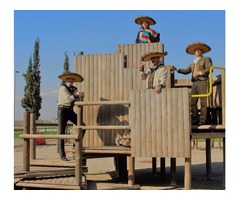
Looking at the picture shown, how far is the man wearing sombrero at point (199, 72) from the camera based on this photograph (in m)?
9.34

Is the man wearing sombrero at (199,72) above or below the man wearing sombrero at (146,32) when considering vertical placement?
below

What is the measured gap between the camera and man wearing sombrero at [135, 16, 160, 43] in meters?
10.3

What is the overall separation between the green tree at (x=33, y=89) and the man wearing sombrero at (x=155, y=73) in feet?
113

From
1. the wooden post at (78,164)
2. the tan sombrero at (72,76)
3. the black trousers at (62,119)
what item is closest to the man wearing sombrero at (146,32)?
the tan sombrero at (72,76)

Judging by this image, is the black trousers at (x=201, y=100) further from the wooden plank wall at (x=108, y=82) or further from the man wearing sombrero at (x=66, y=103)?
the man wearing sombrero at (x=66, y=103)

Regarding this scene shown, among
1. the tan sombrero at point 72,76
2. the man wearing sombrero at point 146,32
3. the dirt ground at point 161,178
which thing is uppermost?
the man wearing sombrero at point 146,32

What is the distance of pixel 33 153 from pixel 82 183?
2.32 metres

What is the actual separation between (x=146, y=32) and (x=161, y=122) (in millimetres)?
3282

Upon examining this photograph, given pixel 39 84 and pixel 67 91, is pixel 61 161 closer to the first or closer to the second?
pixel 67 91

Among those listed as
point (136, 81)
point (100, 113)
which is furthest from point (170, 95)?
point (100, 113)

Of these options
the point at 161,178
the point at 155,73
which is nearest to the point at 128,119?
the point at 155,73

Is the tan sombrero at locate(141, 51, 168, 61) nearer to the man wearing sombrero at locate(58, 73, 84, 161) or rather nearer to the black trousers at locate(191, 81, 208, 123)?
the black trousers at locate(191, 81, 208, 123)

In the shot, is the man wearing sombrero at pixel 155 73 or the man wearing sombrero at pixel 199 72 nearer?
the man wearing sombrero at pixel 155 73

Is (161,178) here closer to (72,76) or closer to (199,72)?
(199,72)
